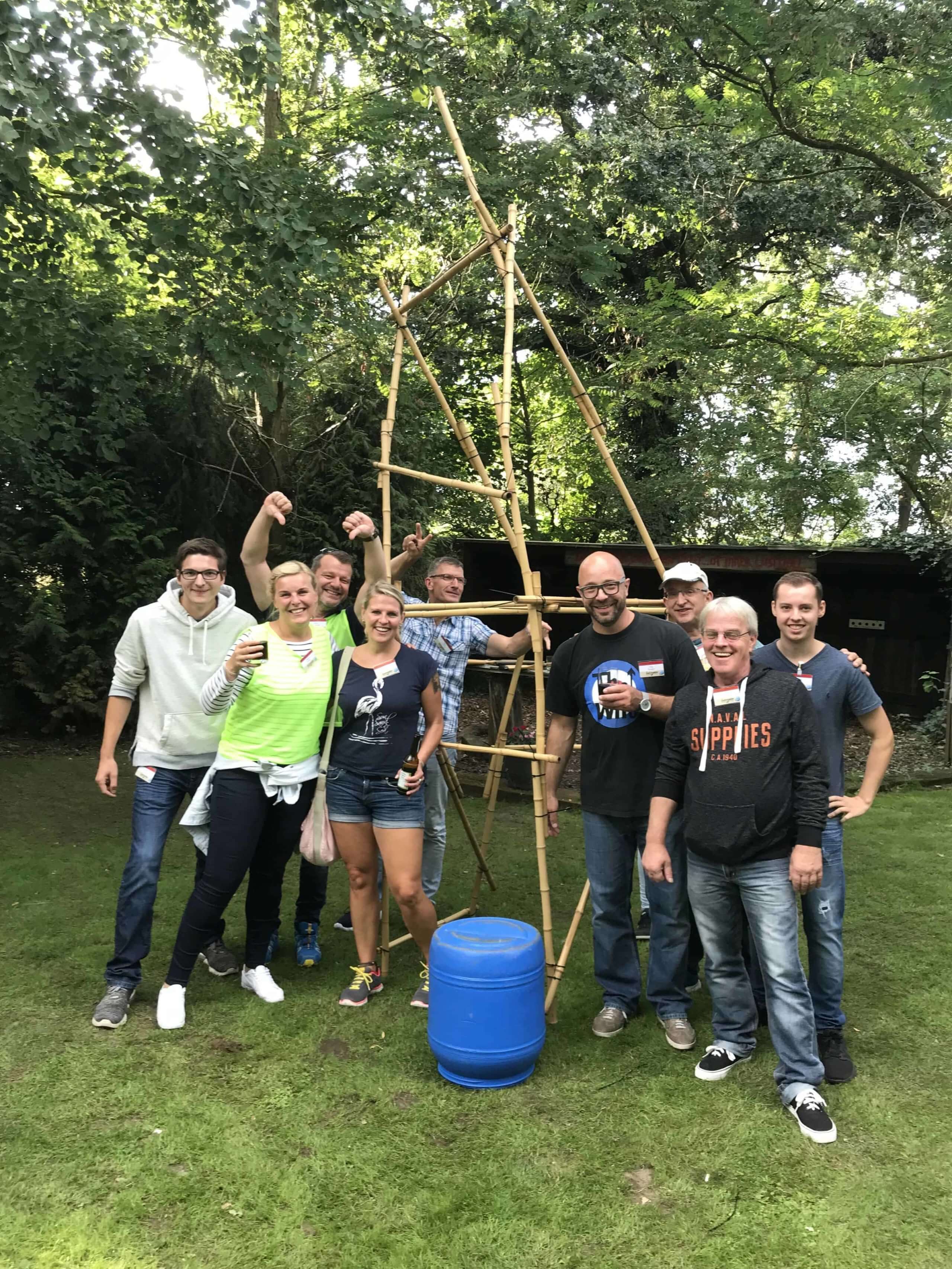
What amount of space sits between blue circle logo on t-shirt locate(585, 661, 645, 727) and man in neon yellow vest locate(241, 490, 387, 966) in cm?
100

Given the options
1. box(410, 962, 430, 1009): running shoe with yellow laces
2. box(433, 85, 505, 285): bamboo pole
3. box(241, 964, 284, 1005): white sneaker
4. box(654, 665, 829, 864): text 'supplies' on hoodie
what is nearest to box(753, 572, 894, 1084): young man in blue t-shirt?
box(654, 665, 829, 864): text 'supplies' on hoodie

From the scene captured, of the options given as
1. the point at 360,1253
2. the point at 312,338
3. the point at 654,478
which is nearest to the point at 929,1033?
the point at 360,1253

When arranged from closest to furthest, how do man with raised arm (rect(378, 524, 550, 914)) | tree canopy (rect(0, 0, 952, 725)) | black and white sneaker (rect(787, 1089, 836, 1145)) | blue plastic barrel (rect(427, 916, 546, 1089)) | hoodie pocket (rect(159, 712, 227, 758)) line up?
black and white sneaker (rect(787, 1089, 836, 1145)) < blue plastic barrel (rect(427, 916, 546, 1089)) < hoodie pocket (rect(159, 712, 227, 758)) < man with raised arm (rect(378, 524, 550, 914)) < tree canopy (rect(0, 0, 952, 725))

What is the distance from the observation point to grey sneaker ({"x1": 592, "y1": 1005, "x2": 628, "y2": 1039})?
3.35m

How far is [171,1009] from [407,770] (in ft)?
4.02

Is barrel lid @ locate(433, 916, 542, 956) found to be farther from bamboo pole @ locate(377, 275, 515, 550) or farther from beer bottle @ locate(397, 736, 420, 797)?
bamboo pole @ locate(377, 275, 515, 550)

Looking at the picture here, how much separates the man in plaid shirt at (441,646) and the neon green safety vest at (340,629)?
27cm

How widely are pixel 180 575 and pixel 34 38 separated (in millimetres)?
3278

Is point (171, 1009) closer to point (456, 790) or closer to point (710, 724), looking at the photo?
point (456, 790)

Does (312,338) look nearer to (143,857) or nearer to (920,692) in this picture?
(143,857)

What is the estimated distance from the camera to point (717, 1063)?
3041 millimetres

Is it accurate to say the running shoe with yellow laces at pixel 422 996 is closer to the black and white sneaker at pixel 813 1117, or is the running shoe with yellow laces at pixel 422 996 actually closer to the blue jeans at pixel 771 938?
the blue jeans at pixel 771 938

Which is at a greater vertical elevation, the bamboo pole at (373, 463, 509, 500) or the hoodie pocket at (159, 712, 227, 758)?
the bamboo pole at (373, 463, 509, 500)

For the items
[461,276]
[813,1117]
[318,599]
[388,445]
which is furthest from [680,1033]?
[461,276]
